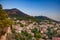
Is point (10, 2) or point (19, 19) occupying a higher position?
point (10, 2)

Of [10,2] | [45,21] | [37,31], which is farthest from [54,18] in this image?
[10,2]

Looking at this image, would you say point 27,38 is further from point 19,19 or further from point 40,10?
point 40,10

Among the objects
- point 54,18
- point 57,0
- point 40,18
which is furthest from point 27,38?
point 57,0

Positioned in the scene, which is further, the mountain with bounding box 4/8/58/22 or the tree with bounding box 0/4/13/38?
the mountain with bounding box 4/8/58/22

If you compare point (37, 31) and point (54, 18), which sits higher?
point (54, 18)

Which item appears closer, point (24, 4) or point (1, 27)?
point (1, 27)

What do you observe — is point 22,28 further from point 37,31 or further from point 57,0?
point 57,0

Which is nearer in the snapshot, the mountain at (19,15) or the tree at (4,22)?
the tree at (4,22)

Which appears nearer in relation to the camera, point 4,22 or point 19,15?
point 4,22

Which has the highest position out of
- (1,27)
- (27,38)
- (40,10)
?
(40,10)
